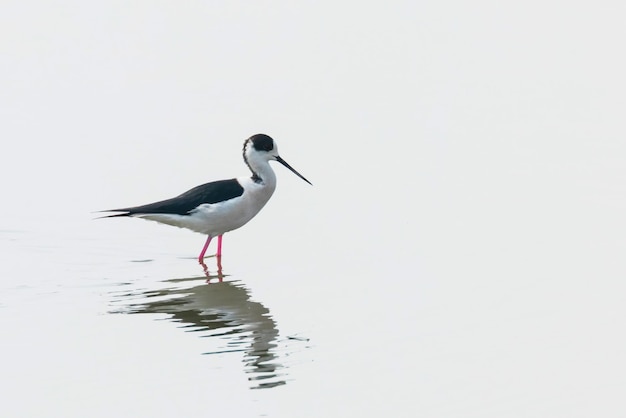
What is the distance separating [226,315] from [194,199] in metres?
2.52

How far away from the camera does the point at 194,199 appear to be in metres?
12.9

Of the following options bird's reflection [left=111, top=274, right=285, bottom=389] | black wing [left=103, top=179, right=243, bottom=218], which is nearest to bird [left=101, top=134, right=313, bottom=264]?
black wing [left=103, top=179, right=243, bottom=218]

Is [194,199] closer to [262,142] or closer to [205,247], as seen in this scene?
[205,247]

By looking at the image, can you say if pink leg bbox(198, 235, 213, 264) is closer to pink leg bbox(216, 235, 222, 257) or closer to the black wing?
pink leg bbox(216, 235, 222, 257)

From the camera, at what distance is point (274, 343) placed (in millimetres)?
9672

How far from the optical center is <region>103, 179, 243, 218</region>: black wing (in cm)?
1273

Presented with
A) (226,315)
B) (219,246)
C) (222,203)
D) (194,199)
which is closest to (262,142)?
(222,203)

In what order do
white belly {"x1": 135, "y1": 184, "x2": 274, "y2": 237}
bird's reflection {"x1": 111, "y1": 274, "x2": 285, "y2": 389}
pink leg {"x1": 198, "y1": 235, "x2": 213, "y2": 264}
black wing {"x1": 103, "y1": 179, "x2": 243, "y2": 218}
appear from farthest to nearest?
pink leg {"x1": 198, "y1": 235, "x2": 213, "y2": 264} → white belly {"x1": 135, "y1": 184, "x2": 274, "y2": 237} → black wing {"x1": 103, "y1": 179, "x2": 243, "y2": 218} → bird's reflection {"x1": 111, "y1": 274, "x2": 285, "y2": 389}

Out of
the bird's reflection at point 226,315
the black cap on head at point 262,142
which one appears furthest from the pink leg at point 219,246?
the black cap on head at point 262,142

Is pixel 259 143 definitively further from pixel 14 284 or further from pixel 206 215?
pixel 14 284

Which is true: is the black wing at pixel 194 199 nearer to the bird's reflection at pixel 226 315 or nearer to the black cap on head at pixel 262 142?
the black cap on head at pixel 262 142

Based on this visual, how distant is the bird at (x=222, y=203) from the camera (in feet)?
42.1

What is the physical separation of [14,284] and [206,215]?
2.27 meters

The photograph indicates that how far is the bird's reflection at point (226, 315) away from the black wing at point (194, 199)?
2.89 feet
